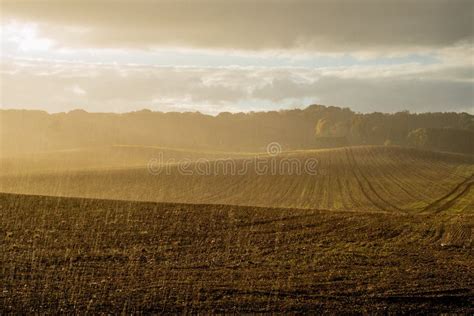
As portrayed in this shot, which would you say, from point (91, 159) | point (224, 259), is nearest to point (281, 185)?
point (91, 159)

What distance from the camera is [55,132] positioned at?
453 feet

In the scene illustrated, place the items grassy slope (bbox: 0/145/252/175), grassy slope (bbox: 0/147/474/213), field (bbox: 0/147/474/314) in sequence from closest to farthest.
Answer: field (bbox: 0/147/474/314)
grassy slope (bbox: 0/147/474/213)
grassy slope (bbox: 0/145/252/175)

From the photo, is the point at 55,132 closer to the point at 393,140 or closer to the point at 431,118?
the point at 393,140

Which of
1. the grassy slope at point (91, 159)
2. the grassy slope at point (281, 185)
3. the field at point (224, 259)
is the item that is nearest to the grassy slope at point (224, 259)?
the field at point (224, 259)

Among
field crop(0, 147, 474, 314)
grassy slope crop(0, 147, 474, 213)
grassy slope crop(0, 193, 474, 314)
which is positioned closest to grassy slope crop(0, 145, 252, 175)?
grassy slope crop(0, 147, 474, 213)

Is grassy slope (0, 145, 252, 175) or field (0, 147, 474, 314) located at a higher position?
field (0, 147, 474, 314)

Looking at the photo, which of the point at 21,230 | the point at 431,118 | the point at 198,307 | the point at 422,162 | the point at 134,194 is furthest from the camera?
the point at 431,118

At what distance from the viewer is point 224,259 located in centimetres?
1855

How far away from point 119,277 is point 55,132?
128 meters

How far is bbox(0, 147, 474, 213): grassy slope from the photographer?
5394 centimetres

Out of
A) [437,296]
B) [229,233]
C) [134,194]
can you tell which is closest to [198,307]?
[437,296]

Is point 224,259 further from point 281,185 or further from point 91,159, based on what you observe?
point 91,159

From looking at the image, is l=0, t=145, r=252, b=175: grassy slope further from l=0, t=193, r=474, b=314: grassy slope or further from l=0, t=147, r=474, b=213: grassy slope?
l=0, t=193, r=474, b=314: grassy slope

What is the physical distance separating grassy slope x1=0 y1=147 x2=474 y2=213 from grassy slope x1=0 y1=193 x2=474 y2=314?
25908 millimetres
